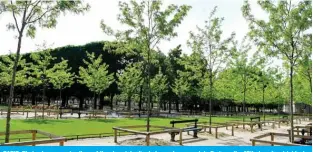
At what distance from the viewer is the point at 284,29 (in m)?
11.5

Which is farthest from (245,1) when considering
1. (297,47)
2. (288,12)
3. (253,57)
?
(253,57)

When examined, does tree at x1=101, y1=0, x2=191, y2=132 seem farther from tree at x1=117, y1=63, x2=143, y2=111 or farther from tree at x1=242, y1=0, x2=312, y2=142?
tree at x1=117, y1=63, x2=143, y2=111

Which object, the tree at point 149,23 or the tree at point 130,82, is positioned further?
the tree at point 130,82

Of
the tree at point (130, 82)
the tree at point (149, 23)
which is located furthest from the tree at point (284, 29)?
the tree at point (130, 82)

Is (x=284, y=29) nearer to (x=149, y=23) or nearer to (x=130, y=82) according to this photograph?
(x=149, y=23)

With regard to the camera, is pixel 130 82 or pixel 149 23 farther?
pixel 130 82

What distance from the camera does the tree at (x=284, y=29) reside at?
37.4 ft

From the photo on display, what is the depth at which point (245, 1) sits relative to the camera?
41.9 ft

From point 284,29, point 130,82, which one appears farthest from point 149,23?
point 130,82

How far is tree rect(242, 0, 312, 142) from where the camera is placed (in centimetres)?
1139

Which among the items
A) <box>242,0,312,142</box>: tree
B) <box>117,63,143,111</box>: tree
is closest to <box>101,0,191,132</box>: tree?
<box>242,0,312,142</box>: tree

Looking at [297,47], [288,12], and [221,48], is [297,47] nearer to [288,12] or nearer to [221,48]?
[288,12]

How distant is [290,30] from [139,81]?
28388 millimetres

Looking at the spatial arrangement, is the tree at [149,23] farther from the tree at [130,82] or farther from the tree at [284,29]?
the tree at [130,82]
